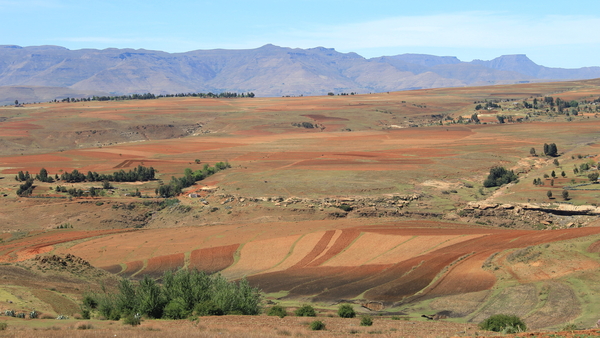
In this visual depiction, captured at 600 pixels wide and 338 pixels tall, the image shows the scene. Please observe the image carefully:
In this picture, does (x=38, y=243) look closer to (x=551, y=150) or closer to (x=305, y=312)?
(x=305, y=312)

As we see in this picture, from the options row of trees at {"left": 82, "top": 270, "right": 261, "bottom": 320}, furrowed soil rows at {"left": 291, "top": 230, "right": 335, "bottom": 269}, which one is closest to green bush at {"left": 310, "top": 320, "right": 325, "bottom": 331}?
row of trees at {"left": 82, "top": 270, "right": 261, "bottom": 320}

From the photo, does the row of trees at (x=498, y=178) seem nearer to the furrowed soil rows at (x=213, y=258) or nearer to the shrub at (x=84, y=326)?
the furrowed soil rows at (x=213, y=258)

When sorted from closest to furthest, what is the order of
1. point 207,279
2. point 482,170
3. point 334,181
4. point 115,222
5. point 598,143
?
point 207,279 → point 115,222 → point 334,181 → point 482,170 → point 598,143

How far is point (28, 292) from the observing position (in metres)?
36.2

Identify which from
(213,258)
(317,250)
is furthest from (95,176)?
(317,250)

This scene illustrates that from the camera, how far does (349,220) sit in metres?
67.1

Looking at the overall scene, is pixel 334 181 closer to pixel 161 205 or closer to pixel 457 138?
pixel 161 205

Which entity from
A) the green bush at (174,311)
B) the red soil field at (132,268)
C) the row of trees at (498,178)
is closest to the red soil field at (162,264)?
the red soil field at (132,268)

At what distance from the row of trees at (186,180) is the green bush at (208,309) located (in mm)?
53208

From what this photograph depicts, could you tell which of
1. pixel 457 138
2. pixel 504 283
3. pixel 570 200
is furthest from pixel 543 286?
pixel 457 138

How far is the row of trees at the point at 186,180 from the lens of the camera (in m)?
84.9

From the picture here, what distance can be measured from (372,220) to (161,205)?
1165 inches

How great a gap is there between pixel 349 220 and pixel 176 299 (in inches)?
1417

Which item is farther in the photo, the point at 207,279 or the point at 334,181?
the point at 334,181
